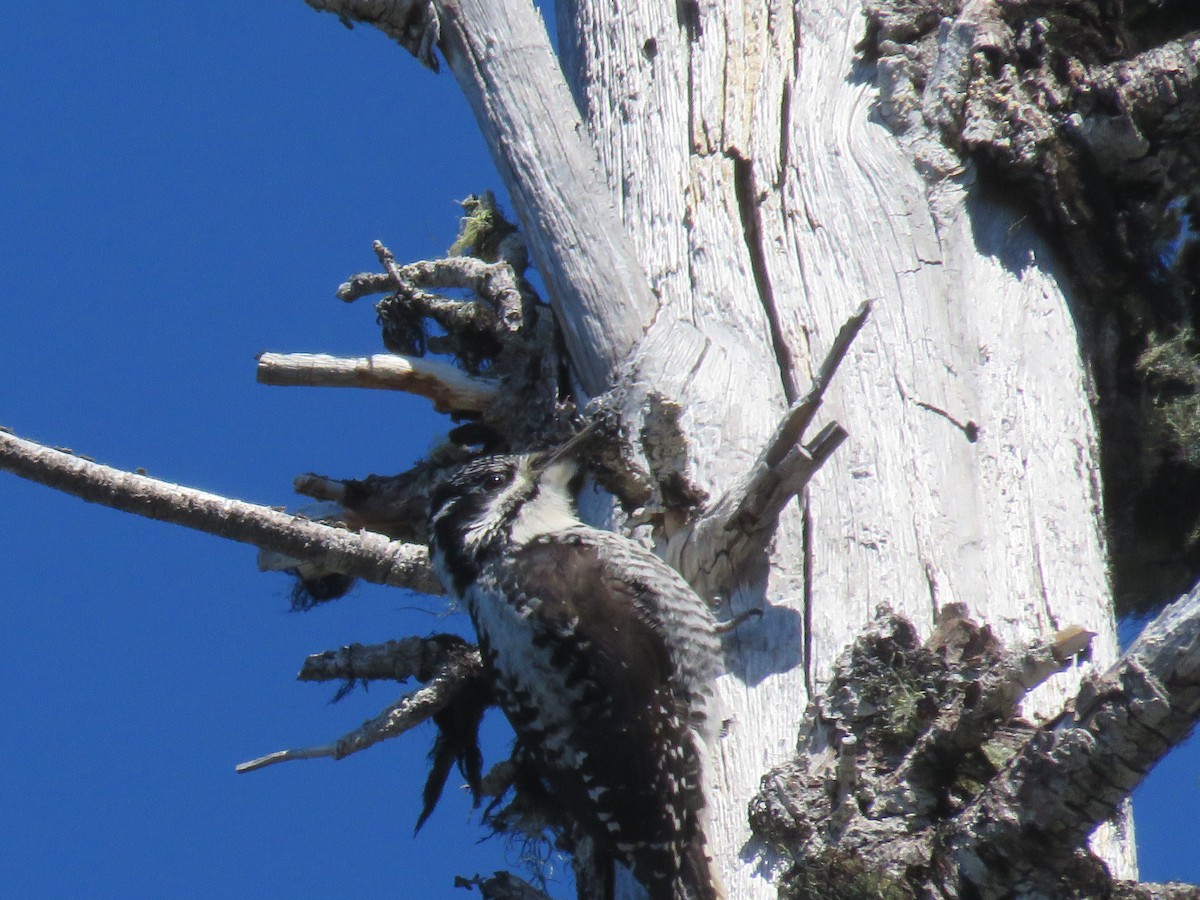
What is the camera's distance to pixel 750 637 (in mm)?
2730

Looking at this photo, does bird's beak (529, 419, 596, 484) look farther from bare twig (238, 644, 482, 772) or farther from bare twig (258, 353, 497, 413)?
bare twig (238, 644, 482, 772)

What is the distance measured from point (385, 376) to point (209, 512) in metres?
0.73

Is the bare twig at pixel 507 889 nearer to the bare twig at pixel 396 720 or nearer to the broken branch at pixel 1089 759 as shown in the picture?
the bare twig at pixel 396 720

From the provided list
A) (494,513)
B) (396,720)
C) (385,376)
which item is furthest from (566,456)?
(396,720)

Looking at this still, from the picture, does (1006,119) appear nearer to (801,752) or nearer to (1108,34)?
(1108,34)

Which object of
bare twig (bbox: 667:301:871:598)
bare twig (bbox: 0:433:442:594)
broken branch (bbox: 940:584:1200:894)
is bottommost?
broken branch (bbox: 940:584:1200:894)

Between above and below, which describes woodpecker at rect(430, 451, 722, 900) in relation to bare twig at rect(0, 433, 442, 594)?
below

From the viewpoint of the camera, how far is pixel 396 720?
3.54 metres

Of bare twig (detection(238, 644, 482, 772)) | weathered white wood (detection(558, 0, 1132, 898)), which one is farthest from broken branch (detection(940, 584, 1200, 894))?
bare twig (detection(238, 644, 482, 772))

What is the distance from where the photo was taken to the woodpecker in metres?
3.11

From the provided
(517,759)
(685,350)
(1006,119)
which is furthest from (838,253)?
(517,759)

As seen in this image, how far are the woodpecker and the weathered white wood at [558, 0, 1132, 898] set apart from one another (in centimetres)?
35

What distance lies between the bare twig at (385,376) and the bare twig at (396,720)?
0.79 m

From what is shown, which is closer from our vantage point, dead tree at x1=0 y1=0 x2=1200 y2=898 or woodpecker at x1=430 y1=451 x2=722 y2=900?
dead tree at x1=0 y1=0 x2=1200 y2=898
